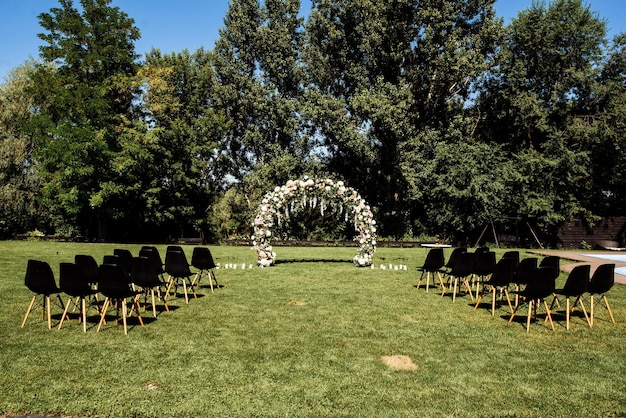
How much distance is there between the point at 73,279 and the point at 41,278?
62 cm

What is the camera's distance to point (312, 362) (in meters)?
6.29

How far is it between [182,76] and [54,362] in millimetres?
35854

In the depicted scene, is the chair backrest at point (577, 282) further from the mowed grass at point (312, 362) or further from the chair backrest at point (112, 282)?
the chair backrest at point (112, 282)

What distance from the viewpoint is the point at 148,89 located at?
35344 millimetres

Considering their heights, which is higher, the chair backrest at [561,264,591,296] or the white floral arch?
the white floral arch

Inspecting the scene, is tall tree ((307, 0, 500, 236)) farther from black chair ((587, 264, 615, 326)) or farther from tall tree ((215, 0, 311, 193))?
black chair ((587, 264, 615, 326))

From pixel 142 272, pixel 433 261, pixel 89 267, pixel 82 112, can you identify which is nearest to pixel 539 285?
pixel 433 261

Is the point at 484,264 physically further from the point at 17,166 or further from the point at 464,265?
the point at 17,166

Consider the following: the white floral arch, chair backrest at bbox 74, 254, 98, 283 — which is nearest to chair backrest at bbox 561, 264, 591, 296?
chair backrest at bbox 74, 254, 98, 283

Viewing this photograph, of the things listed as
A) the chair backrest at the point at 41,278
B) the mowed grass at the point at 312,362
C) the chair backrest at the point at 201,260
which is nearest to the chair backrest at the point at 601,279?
the mowed grass at the point at 312,362

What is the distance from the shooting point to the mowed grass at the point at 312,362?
4965 mm

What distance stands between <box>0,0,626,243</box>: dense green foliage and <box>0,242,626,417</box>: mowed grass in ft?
66.7

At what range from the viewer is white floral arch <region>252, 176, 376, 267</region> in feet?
55.3

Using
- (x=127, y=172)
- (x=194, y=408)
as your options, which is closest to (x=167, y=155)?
(x=127, y=172)
